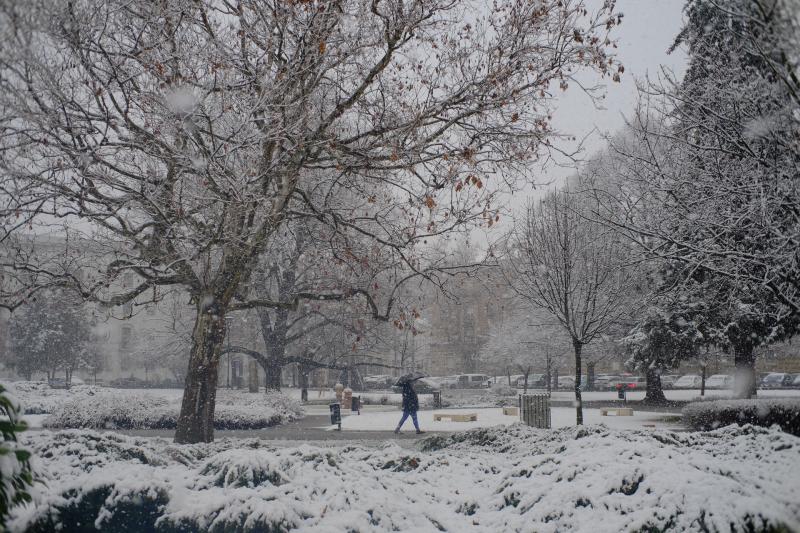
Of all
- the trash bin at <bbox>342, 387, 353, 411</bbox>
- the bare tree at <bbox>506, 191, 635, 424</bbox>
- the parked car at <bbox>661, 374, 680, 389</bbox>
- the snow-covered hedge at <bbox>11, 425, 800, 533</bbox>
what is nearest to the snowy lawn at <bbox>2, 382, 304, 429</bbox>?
the trash bin at <bbox>342, 387, 353, 411</bbox>

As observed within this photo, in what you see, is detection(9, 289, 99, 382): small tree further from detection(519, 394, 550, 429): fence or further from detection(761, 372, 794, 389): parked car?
detection(761, 372, 794, 389): parked car

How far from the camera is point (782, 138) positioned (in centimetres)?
831

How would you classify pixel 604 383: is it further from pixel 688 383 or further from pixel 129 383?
pixel 129 383

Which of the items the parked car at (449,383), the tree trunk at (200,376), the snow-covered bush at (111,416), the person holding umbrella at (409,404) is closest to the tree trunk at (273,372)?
the snow-covered bush at (111,416)

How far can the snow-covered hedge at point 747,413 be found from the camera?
1286cm

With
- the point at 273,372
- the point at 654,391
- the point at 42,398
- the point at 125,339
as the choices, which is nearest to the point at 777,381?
the point at 654,391

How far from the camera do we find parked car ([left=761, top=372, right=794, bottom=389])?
126ft

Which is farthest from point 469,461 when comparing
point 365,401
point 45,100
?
point 365,401

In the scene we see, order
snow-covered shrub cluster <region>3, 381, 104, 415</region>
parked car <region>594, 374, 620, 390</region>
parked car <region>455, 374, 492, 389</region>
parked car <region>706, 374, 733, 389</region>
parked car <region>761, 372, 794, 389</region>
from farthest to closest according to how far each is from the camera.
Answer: parked car <region>455, 374, 492, 389</region> < parked car <region>594, 374, 620, 390</region> < parked car <region>706, 374, 733, 389</region> < parked car <region>761, 372, 794, 389</region> < snow-covered shrub cluster <region>3, 381, 104, 415</region>

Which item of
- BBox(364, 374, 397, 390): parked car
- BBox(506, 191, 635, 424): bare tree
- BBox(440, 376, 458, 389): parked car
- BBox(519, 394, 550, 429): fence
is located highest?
→ BBox(506, 191, 635, 424): bare tree

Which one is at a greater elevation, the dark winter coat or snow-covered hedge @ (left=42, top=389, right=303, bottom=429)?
the dark winter coat

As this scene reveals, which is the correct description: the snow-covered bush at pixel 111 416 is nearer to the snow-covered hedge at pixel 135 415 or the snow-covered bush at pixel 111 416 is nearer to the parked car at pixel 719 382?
the snow-covered hedge at pixel 135 415

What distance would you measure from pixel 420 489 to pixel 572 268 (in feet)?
32.0

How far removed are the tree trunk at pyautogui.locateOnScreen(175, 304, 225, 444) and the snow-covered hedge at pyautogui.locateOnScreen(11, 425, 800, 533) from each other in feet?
10.2
